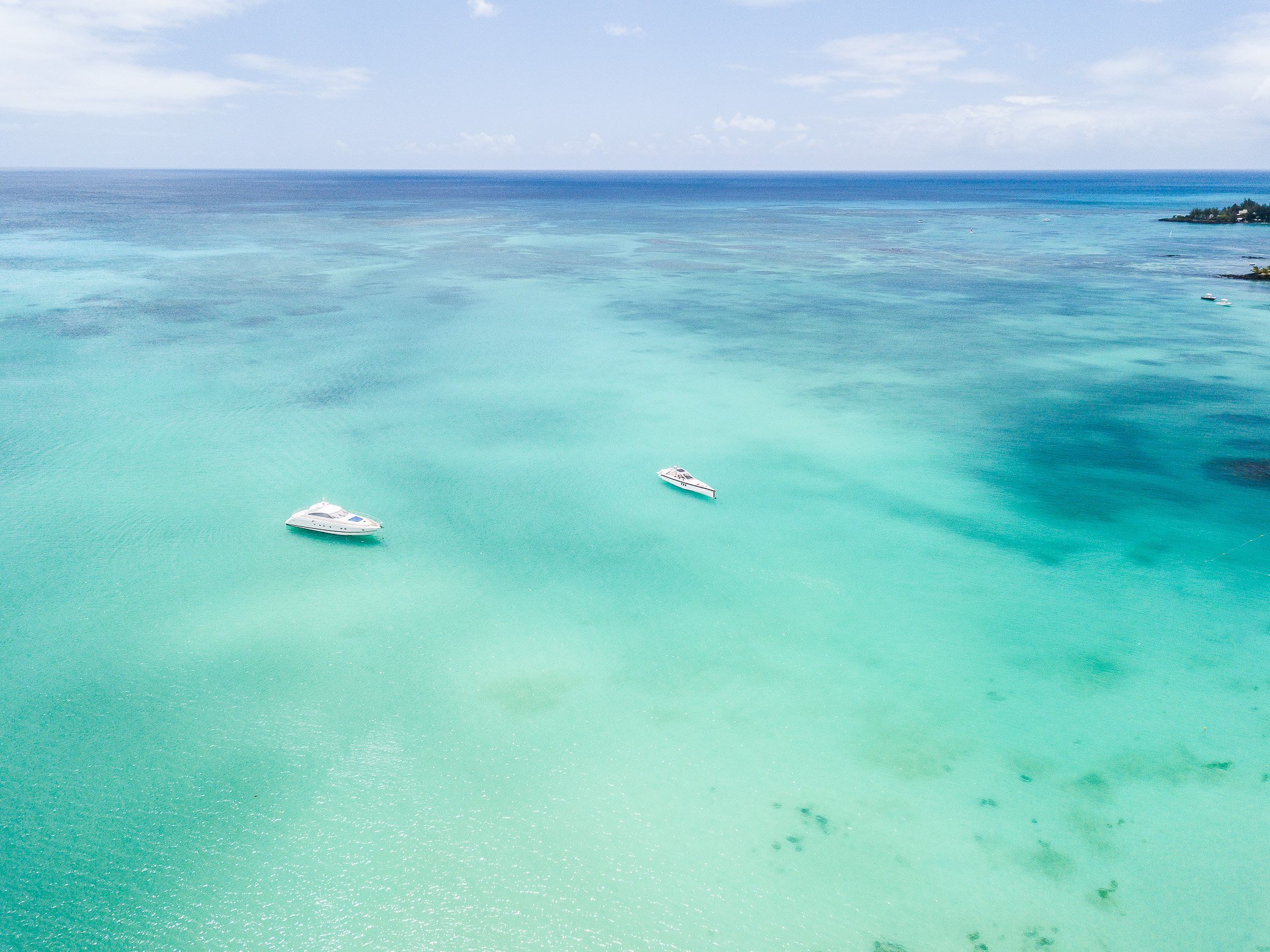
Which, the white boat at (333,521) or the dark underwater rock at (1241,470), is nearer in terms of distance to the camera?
the white boat at (333,521)

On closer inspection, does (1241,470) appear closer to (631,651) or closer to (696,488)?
(696,488)

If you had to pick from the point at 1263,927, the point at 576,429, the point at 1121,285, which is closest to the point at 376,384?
the point at 576,429

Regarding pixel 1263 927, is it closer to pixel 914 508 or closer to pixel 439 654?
pixel 914 508

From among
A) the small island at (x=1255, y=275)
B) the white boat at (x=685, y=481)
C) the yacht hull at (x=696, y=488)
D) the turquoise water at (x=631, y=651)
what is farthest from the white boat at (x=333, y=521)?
the small island at (x=1255, y=275)

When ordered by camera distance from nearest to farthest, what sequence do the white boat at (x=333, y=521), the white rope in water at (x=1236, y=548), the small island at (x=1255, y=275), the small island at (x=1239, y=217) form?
the white rope in water at (x=1236, y=548), the white boat at (x=333, y=521), the small island at (x=1255, y=275), the small island at (x=1239, y=217)

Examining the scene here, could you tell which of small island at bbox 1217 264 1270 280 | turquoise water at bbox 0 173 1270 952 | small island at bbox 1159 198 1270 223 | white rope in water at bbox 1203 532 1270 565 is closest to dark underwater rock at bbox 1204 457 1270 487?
turquoise water at bbox 0 173 1270 952

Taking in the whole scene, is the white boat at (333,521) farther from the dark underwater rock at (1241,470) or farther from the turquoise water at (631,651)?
the dark underwater rock at (1241,470)

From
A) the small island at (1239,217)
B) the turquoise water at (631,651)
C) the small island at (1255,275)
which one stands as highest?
the small island at (1239,217)
